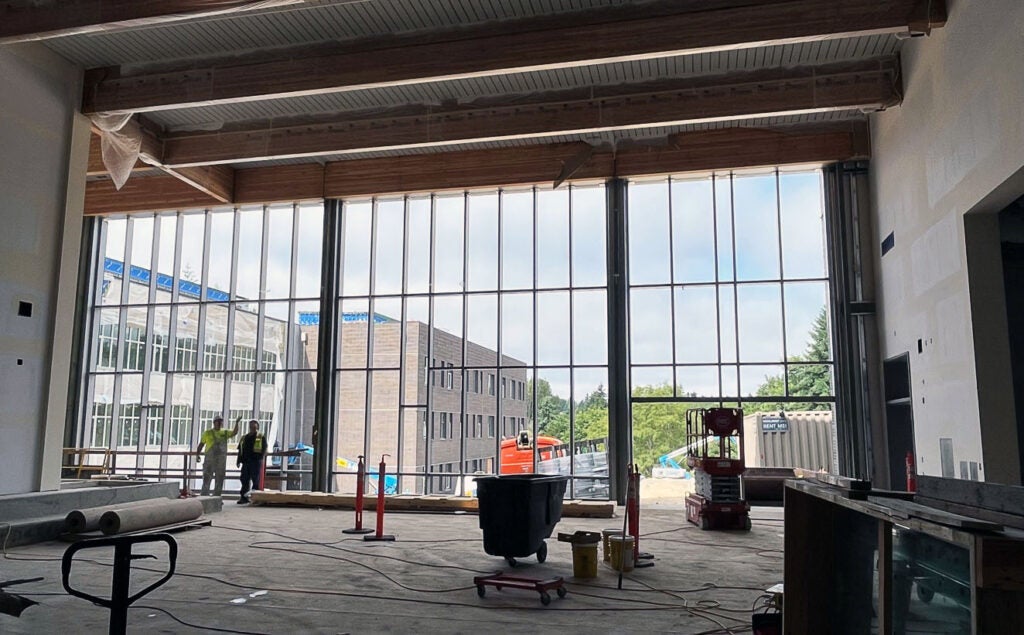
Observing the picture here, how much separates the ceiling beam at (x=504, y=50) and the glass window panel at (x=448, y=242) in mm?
6619

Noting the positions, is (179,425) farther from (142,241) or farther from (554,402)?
(554,402)

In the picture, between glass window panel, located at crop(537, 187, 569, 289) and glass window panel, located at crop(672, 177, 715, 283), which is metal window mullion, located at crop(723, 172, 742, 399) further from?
glass window panel, located at crop(537, 187, 569, 289)

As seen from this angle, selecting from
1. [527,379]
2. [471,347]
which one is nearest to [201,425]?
[471,347]

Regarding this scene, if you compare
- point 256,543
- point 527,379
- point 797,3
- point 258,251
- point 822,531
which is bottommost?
point 256,543

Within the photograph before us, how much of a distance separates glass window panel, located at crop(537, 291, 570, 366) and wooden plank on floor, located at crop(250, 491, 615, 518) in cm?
415

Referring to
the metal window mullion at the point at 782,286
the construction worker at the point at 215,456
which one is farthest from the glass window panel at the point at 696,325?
the construction worker at the point at 215,456

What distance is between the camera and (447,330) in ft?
64.6

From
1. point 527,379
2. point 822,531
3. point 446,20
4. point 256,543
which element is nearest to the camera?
point 822,531

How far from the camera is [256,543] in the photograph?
11406mm

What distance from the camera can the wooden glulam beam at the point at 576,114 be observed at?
15.0 meters

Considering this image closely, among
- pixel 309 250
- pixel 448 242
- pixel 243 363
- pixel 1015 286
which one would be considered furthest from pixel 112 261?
pixel 1015 286

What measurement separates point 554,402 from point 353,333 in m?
6.09

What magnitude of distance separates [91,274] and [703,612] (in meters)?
22.2

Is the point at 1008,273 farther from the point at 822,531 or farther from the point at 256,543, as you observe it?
the point at 256,543
